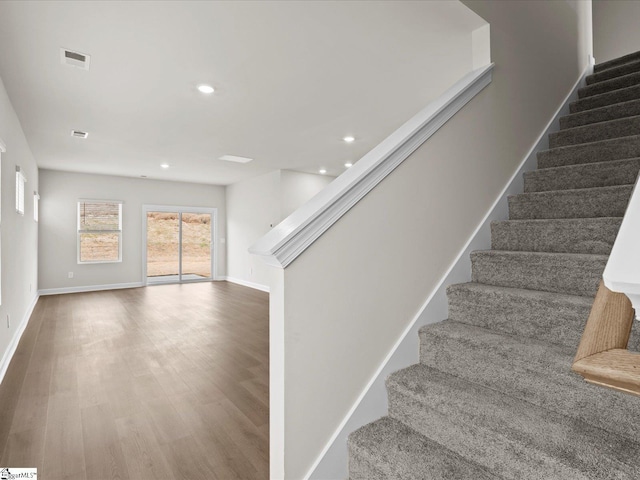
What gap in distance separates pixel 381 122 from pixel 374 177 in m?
2.89

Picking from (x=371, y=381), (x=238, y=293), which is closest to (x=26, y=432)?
(x=371, y=381)

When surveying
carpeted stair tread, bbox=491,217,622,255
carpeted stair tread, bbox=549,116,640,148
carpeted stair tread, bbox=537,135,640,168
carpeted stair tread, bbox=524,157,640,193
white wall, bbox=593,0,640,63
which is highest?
white wall, bbox=593,0,640,63

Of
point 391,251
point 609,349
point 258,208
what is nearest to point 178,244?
point 258,208

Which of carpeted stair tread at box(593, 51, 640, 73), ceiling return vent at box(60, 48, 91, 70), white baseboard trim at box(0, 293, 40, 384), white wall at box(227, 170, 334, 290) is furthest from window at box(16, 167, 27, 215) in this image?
carpeted stair tread at box(593, 51, 640, 73)

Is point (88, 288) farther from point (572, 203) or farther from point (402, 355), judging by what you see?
point (572, 203)

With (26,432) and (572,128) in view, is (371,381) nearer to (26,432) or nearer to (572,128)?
(26,432)

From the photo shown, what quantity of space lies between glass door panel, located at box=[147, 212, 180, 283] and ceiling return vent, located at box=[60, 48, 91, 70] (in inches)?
231

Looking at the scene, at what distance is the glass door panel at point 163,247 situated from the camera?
8.20 meters

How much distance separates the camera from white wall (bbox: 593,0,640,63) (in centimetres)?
437

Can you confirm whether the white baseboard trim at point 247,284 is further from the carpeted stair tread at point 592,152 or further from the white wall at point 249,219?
the carpeted stair tread at point 592,152

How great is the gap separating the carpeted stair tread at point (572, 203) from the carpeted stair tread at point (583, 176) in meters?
0.19

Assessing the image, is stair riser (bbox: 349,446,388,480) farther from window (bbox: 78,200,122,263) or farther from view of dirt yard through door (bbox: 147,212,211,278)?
view of dirt yard through door (bbox: 147,212,211,278)

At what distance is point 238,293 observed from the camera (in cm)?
693

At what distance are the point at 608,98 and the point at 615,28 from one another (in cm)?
269
